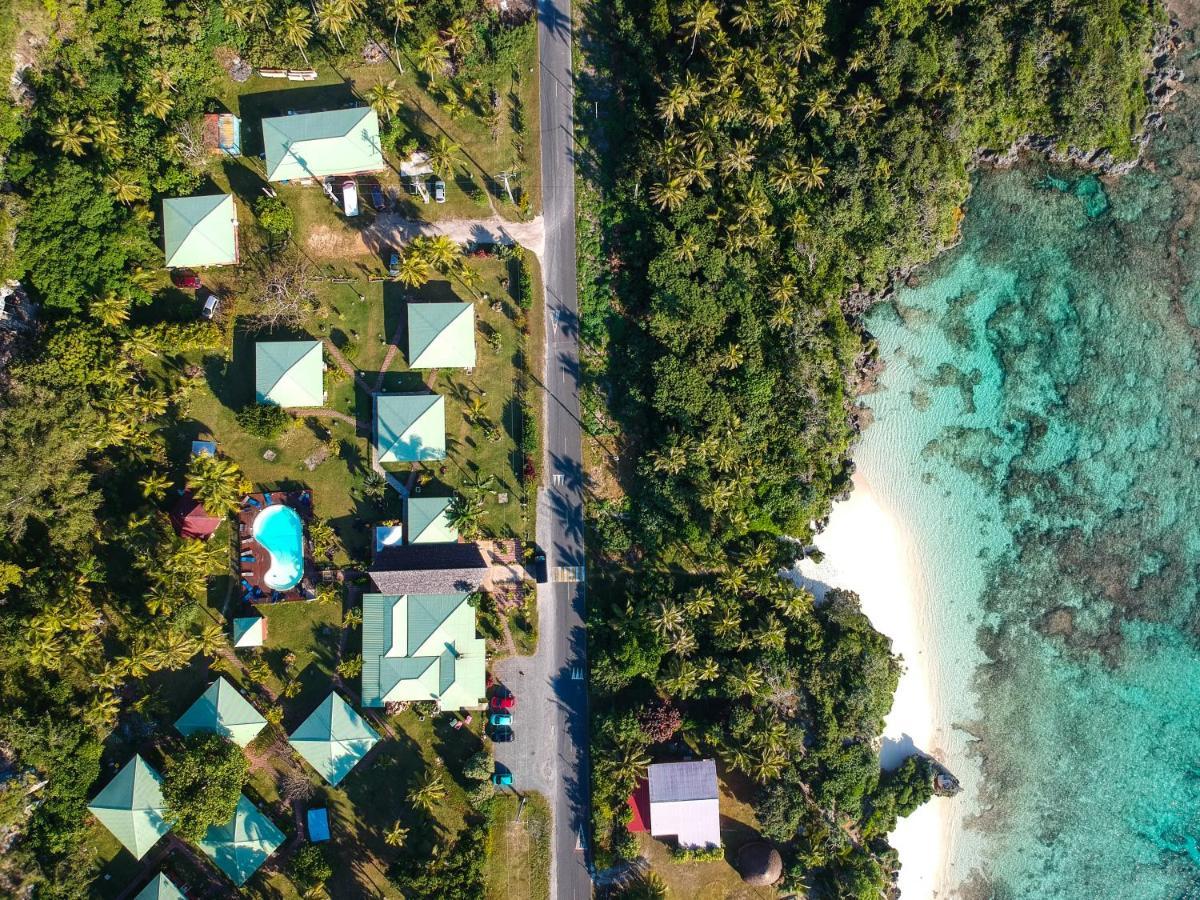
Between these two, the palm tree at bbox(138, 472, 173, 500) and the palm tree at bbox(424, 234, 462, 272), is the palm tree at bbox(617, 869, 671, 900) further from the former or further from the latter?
A: the palm tree at bbox(424, 234, 462, 272)

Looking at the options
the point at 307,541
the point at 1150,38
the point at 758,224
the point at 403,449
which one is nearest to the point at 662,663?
the point at 403,449

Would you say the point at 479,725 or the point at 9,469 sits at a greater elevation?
the point at 9,469

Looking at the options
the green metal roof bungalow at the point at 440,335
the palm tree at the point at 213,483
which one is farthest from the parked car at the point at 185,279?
the green metal roof bungalow at the point at 440,335

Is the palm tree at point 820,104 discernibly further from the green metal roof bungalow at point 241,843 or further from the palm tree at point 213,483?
the green metal roof bungalow at point 241,843

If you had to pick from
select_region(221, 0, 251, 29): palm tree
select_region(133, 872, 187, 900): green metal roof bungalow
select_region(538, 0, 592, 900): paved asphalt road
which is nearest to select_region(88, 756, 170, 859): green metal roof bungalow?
select_region(133, 872, 187, 900): green metal roof bungalow

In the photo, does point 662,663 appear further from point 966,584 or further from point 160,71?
point 160,71
